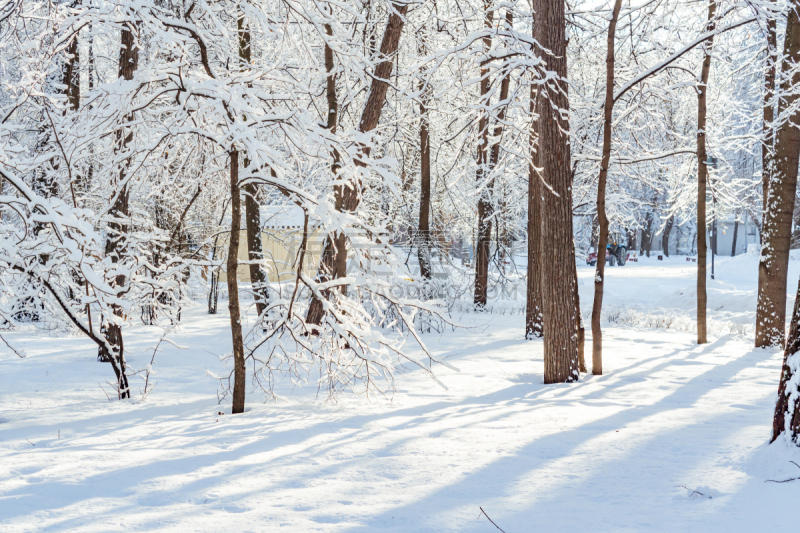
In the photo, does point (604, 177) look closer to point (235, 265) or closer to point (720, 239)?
point (235, 265)

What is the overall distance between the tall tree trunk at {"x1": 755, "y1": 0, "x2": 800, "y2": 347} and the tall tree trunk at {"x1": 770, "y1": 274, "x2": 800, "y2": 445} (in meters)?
6.38

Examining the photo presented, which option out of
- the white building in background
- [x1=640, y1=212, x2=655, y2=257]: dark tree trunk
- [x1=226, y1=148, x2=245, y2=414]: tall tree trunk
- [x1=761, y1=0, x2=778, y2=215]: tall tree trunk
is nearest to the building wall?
[x1=226, y1=148, x2=245, y2=414]: tall tree trunk

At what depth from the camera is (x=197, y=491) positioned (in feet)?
10.2

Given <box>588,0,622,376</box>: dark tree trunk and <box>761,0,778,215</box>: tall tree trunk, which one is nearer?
<box>588,0,622,376</box>: dark tree trunk

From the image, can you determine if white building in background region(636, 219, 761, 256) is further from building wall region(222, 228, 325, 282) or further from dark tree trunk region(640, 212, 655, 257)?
building wall region(222, 228, 325, 282)

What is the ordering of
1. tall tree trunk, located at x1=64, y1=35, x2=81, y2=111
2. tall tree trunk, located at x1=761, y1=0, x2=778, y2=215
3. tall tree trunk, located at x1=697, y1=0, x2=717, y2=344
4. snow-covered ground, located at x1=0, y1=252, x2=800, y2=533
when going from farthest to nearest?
tall tree trunk, located at x1=64, y1=35, x2=81, y2=111
tall tree trunk, located at x1=697, y1=0, x2=717, y2=344
tall tree trunk, located at x1=761, y1=0, x2=778, y2=215
snow-covered ground, located at x1=0, y1=252, x2=800, y2=533

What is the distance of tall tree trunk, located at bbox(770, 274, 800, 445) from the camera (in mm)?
3250

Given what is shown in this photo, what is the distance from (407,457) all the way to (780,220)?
8156 millimetres

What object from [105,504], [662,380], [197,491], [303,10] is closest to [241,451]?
[197,491]

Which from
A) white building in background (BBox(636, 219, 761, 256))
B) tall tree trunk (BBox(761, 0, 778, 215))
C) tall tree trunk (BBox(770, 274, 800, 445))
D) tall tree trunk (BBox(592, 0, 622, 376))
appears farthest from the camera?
white building in background (BBox(636, 219, 761, 256))

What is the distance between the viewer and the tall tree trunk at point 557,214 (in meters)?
6.38

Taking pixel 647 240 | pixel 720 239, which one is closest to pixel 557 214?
pixel 647 240

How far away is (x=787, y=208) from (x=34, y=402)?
33.3ft

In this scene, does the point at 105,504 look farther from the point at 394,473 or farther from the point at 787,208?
the point at 787,208
